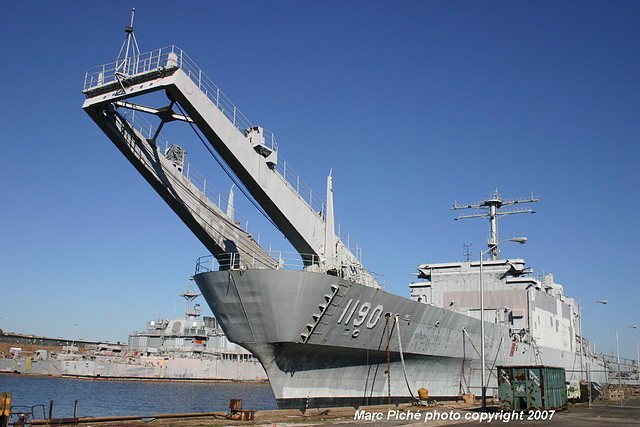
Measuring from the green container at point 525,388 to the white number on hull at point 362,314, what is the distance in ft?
16.2

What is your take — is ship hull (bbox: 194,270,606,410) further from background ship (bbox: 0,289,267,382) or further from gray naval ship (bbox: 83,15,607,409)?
background ship (bbox: 0,289,267,382)

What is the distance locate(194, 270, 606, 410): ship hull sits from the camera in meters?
18.1

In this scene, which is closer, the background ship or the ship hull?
the ship hull

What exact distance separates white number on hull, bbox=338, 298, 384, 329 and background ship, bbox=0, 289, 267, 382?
45463mm

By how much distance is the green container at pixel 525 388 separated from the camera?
62.7ft

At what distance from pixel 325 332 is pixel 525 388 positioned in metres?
7.47

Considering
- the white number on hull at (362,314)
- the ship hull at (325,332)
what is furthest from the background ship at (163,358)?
the white number on hull at (362,314)

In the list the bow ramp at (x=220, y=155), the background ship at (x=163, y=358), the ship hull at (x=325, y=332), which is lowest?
the background ship at (x=163, y=358)

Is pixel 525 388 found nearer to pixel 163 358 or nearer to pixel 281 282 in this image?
pixel 281 282

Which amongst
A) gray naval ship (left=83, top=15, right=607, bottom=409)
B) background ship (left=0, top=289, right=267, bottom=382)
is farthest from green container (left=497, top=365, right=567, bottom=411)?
background ship (left=0, top=289, right=267, bottom=382)

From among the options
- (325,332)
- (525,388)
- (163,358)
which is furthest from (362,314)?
(163,358)

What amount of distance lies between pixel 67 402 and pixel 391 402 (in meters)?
25.7

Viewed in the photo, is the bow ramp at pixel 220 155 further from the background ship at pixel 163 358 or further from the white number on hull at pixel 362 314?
the background ship at pixel 163 358

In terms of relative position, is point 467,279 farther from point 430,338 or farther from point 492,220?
point 430,338
